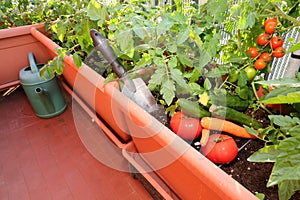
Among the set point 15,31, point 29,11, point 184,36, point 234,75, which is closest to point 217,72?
point 234,75

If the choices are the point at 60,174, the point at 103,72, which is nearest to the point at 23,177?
the point at 60,174

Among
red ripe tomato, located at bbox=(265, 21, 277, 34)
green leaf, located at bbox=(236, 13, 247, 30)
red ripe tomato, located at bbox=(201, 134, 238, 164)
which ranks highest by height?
green leaf, located at bbox=(236, 13, 247, 30)

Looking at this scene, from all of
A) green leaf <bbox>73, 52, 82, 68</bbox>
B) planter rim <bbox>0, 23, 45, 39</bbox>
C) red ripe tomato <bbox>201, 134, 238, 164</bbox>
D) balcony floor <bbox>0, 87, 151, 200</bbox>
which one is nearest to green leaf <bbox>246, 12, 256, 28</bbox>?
red ripe tomato <bbox>201, 134, 238, 164</bbox>

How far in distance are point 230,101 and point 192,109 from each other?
145mm

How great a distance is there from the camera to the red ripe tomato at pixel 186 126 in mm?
678

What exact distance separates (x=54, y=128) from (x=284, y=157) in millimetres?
1383

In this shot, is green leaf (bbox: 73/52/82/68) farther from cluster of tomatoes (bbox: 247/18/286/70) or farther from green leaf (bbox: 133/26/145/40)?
cluster of tomatoes (bbox: 247/18/286/70)

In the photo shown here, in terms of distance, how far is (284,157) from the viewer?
340 mm

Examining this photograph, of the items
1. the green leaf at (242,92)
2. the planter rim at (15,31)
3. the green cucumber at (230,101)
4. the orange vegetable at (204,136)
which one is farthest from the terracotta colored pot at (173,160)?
the planter rim at (15,31)

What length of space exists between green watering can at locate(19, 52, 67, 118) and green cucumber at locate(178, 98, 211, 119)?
0.91 m

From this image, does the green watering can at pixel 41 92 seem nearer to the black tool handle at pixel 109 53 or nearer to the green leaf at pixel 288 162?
the black tool handle at pixel 109 53

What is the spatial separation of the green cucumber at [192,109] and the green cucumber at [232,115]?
0.10ft

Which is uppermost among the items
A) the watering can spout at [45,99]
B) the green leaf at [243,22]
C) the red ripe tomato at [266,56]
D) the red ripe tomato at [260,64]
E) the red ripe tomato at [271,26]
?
the green leaf at [243,22]

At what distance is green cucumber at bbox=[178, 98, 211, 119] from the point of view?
69cm
